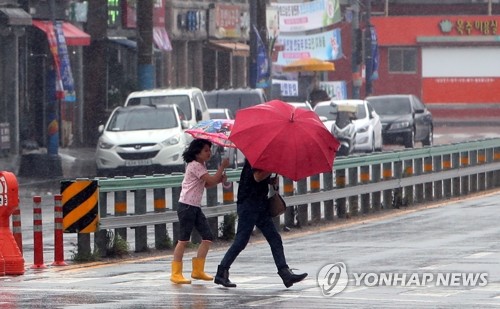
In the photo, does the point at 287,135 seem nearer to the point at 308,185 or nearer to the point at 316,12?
the point at 308,185

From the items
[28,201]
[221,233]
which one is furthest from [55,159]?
[221,233]

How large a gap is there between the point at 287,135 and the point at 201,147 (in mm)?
990

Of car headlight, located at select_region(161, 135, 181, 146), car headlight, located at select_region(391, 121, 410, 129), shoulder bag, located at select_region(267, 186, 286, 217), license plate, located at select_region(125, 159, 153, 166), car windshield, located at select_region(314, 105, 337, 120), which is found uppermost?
shoulder bag, located at select_region(267, 186, 286, 217)

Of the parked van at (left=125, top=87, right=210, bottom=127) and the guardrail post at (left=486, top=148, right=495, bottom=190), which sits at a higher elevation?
the parked van at (left=125, top=87, right=210, bottom=127)

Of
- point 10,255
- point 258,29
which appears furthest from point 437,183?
point 258,29

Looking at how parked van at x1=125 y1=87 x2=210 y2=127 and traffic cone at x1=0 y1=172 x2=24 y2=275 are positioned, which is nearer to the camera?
traffic cone at x1=0 y1=172 x2=24 y2=275

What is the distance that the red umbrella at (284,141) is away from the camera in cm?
1382

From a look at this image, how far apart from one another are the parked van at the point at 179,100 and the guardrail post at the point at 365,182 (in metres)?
11.5

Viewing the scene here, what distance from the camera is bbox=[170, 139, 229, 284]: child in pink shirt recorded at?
14594mm

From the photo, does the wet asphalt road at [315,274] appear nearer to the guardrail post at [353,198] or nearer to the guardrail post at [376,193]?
the guardrail post at [353,198]

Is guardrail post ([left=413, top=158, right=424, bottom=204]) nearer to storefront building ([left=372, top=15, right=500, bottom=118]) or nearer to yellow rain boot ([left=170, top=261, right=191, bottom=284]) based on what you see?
yellow rain boot ([left=170, top=261, right=191, bottom=284])

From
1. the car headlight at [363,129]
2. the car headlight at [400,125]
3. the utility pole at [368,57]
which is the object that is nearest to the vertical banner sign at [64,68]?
the car headlight at [363,129]

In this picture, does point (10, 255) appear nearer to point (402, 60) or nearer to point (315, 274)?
point (315, 274)

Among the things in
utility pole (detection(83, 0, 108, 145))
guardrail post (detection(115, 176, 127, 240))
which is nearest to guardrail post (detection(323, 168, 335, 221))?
guardrail post (detection(115, 176, 127, 240))
